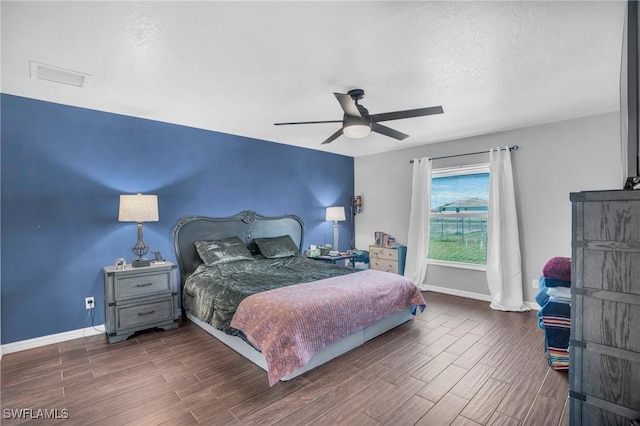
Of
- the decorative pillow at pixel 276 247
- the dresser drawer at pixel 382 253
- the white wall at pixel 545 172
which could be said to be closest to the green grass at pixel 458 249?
the white wall at pixel 545 172

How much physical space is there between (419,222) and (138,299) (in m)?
4.23

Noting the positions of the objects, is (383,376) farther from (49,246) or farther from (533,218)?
(49,246)

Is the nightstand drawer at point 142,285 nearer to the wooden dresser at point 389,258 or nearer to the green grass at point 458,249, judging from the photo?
the wooden dresser at point 389,258

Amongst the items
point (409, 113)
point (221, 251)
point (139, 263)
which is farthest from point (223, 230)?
point (409, 113)

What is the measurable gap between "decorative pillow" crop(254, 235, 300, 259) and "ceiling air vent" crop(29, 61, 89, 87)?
2.73 m

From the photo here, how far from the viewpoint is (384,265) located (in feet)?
18.2

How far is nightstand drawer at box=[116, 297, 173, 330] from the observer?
10.4ft

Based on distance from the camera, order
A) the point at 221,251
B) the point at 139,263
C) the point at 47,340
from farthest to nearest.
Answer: the point at 221,251 → the point at 139,263 → the point at 47,340

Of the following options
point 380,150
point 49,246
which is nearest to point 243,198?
point 49,246

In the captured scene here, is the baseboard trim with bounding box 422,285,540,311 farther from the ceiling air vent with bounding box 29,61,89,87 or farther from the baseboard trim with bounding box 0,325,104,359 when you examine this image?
the ceiling air vent with bounding box 29,61,89,87

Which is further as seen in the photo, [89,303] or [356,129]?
[89,303]

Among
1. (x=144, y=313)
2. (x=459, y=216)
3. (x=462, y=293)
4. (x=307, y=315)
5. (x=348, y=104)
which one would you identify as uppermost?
(x=348, y=104)

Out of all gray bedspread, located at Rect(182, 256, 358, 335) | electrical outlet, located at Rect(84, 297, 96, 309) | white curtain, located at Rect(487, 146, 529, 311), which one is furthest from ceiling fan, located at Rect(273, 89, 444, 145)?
electrical outlet, located at Rect(84, 297, 96, 309)

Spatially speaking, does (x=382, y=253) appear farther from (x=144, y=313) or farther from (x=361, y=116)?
(x=144, y=313)
